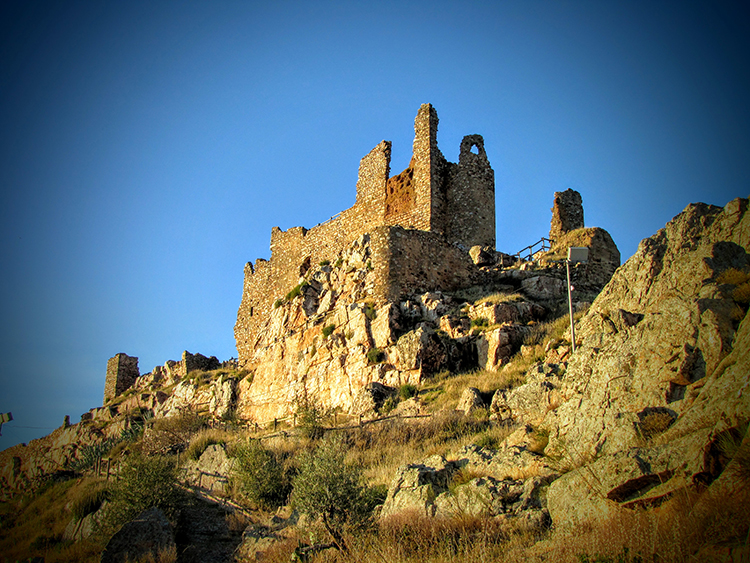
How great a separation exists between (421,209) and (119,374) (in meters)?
24.4

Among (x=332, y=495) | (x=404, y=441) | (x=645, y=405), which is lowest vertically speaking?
(x=332, y=495)

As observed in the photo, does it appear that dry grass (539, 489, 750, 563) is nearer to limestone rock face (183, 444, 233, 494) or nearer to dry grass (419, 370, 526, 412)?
dry grass (419, 370, 526, 412)

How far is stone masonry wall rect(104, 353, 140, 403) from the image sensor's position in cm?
3522

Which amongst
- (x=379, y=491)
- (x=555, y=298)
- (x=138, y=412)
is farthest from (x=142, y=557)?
(x=138, y=412)

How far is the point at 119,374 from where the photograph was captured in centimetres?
3541

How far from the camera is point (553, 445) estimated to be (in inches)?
304

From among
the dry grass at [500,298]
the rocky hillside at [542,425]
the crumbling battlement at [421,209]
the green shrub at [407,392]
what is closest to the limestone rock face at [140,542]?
the rocky hillside at [542,425]

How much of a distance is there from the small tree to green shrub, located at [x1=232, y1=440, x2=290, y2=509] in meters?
2.84

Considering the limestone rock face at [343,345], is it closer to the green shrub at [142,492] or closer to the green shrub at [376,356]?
the green shrub at [376,356]

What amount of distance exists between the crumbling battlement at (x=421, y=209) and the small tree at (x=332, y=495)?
37.4 ft

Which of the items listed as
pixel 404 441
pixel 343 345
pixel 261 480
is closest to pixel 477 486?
pixel 404 441

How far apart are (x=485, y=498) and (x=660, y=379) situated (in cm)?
276

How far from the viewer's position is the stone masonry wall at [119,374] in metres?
35.2

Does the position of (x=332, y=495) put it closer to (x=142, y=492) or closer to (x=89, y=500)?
(x=142, y=492)
